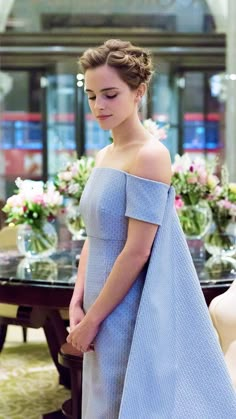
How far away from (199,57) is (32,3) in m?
2.21

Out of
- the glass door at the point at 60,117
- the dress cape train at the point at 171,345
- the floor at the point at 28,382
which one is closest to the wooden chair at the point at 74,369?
the floor at the point at 28,382

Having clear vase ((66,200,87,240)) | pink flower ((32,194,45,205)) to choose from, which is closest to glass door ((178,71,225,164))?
clear vase ((66,200,87,240))

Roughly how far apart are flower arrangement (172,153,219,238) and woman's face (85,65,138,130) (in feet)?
6.47

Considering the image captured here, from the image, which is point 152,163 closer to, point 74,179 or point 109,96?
point 109,96

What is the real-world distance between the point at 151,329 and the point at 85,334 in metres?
0.19

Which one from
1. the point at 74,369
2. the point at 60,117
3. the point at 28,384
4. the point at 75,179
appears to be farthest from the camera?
the point at 60,117

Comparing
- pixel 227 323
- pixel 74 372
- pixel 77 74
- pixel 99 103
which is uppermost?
pixel 77 74

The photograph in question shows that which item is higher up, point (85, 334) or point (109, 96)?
point (109, 96)

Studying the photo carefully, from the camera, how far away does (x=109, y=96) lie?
6.29 ft

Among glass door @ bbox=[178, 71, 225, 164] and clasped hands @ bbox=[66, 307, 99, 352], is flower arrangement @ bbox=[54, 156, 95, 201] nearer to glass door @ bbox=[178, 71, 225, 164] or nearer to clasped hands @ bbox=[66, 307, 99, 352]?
clasped hands @ bbox=[66, 307, 99, 352]

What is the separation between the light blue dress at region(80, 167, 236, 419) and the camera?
186cm

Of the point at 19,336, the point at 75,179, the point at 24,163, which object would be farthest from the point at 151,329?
the point at 24,163

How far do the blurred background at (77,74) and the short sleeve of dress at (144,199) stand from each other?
277 inches

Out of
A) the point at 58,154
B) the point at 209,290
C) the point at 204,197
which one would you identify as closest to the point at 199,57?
the point at 58,154
